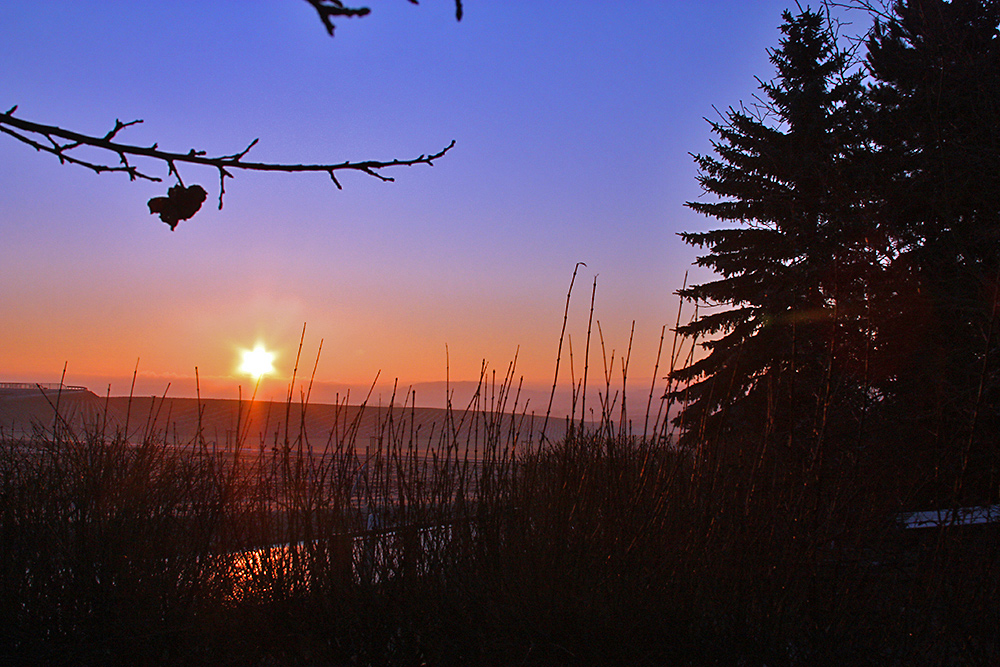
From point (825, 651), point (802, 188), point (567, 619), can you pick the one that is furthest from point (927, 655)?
point (802, 188)

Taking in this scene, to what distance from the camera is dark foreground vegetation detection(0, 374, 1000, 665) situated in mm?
2609

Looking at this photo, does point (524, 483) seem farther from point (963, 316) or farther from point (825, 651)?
point (963, 316)

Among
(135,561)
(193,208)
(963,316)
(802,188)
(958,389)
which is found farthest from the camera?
(802,188)

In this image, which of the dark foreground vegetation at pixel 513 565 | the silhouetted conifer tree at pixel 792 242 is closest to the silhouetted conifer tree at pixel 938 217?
the silhouetted conifer tree at pixel 792 242

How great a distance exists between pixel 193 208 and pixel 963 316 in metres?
8.40

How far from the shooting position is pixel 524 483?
10.2 ft

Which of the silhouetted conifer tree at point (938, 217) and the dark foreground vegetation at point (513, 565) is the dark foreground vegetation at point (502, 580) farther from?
the silhouetted conifer tree at point (938, 217)

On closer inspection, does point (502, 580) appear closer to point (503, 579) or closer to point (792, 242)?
point (503, 579)

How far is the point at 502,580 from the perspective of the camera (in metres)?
2.67

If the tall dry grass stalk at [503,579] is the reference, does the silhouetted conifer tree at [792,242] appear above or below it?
above

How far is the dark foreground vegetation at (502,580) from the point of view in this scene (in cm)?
261

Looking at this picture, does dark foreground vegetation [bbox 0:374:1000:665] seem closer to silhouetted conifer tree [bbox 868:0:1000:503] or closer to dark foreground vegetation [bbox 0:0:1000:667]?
dark foreground vegetation [bbox 0:0:1000:667]

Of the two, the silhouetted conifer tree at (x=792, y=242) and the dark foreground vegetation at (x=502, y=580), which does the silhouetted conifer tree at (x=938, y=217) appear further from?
the dark foreground vegetation at (x=502, y=580)

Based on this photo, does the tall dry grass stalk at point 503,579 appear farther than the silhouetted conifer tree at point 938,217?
No
